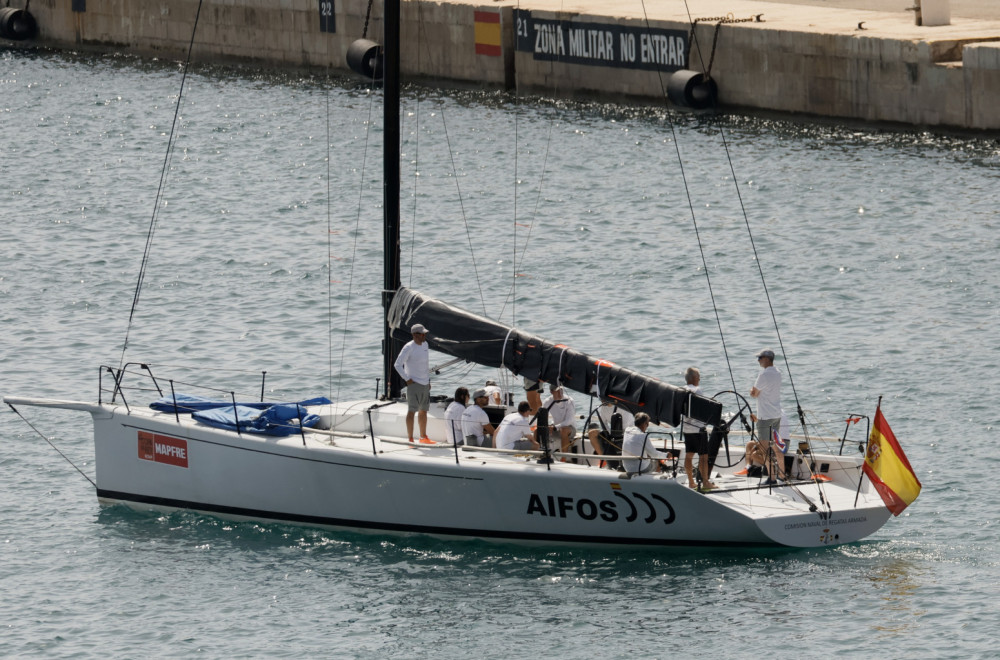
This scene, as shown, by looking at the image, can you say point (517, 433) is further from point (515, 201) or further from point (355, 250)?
point (515, 201)

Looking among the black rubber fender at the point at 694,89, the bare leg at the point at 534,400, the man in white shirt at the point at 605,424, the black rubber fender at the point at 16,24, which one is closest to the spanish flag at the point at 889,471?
the man in white shirt at the point at 605,424

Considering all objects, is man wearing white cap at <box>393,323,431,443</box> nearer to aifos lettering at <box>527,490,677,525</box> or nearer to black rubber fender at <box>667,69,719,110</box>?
aifos lettering at <box>527,490,677,525</box>

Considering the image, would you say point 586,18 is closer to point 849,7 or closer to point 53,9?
point 849,7

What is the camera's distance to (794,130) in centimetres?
4938

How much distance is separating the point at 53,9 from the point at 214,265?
35.7 meters

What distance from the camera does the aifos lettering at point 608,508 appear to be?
2030cm

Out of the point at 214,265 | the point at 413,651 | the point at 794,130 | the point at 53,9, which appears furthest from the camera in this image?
the point at 53,9

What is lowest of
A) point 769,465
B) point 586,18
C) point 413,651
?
point 413,651

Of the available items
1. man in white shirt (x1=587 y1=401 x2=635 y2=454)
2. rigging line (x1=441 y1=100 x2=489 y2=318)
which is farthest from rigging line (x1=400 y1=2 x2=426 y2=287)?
man in white shirt (x1=587 y1=401 x2=635 y2=454)

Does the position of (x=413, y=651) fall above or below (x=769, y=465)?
below

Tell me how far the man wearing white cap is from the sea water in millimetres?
1593

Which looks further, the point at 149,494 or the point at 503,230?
the point at 503,230

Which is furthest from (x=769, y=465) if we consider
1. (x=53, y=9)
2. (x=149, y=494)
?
(x=53, y=9)

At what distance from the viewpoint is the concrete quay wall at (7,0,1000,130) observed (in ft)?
153
